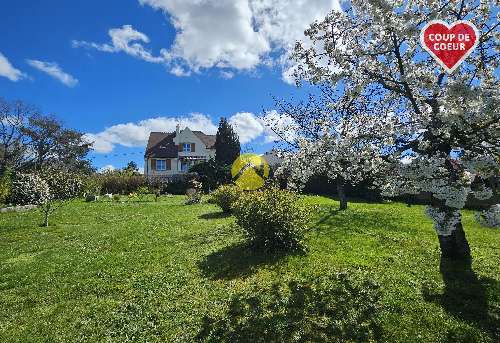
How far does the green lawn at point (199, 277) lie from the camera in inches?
305

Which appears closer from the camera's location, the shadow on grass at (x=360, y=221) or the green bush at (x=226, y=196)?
the shadow on grass at (x=360, y=221)

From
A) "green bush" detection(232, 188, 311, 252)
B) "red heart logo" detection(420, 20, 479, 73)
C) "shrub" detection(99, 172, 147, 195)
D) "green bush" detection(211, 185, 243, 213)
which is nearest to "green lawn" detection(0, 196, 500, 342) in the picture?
"green bush" detection(232, 188, 311, 252)

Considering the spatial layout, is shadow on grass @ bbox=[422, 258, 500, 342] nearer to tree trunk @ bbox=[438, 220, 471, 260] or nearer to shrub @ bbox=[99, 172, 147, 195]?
tree trunk @ bbox=[438, 220, 471, 260]

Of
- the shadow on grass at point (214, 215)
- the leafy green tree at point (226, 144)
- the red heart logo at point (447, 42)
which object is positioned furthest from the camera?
the leafy green tree at point (226, 144)

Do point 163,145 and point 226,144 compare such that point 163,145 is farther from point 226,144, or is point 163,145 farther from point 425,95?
point 425,95

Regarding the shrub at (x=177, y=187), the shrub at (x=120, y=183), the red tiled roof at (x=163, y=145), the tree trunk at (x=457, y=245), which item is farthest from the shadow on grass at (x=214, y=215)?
the red tiled roof at (x=163, y=145)

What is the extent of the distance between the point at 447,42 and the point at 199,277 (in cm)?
847

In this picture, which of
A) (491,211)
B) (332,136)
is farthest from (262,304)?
(491,211)

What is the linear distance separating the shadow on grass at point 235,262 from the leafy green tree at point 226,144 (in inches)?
1589

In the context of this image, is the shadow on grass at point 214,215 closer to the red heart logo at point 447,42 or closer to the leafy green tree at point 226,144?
the red heart logo at point 447,42

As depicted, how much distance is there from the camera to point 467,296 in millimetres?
8070

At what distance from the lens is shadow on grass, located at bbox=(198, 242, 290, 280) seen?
10.8m

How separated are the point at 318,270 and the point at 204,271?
10.9 feet

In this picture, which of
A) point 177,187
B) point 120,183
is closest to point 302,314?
point 120,183
